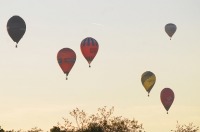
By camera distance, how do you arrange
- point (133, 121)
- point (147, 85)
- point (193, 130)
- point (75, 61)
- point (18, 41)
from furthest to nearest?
point (193, 130) → point (133, 121) → point (147, 85) → point (75, 61) → point (18, 41)

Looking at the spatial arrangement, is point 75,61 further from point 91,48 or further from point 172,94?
point 172,94

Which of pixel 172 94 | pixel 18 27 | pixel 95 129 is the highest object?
pixel 18 27

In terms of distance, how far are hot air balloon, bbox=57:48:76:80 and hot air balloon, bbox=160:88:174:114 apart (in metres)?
16.8

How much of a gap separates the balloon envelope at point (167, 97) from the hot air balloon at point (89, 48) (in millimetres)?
15006

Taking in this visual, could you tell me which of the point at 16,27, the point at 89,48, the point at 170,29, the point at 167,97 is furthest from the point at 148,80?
the point at 16,27

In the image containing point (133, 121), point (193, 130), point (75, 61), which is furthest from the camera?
point (193, 130)

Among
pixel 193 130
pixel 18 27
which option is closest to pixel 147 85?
pixel 18 27

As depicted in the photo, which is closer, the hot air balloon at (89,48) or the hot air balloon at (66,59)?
the hot air balloon at (66,59)

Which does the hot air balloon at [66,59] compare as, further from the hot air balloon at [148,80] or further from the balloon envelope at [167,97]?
the balloon envelope at [167,97]

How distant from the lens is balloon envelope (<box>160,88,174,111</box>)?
80.6 metres

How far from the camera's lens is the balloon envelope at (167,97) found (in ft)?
264

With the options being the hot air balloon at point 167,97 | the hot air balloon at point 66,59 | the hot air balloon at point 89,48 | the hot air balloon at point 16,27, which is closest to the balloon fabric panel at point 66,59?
the hot air balloon at point 66,59

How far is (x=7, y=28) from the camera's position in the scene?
67812 mm

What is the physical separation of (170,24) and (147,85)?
30.0 ft
